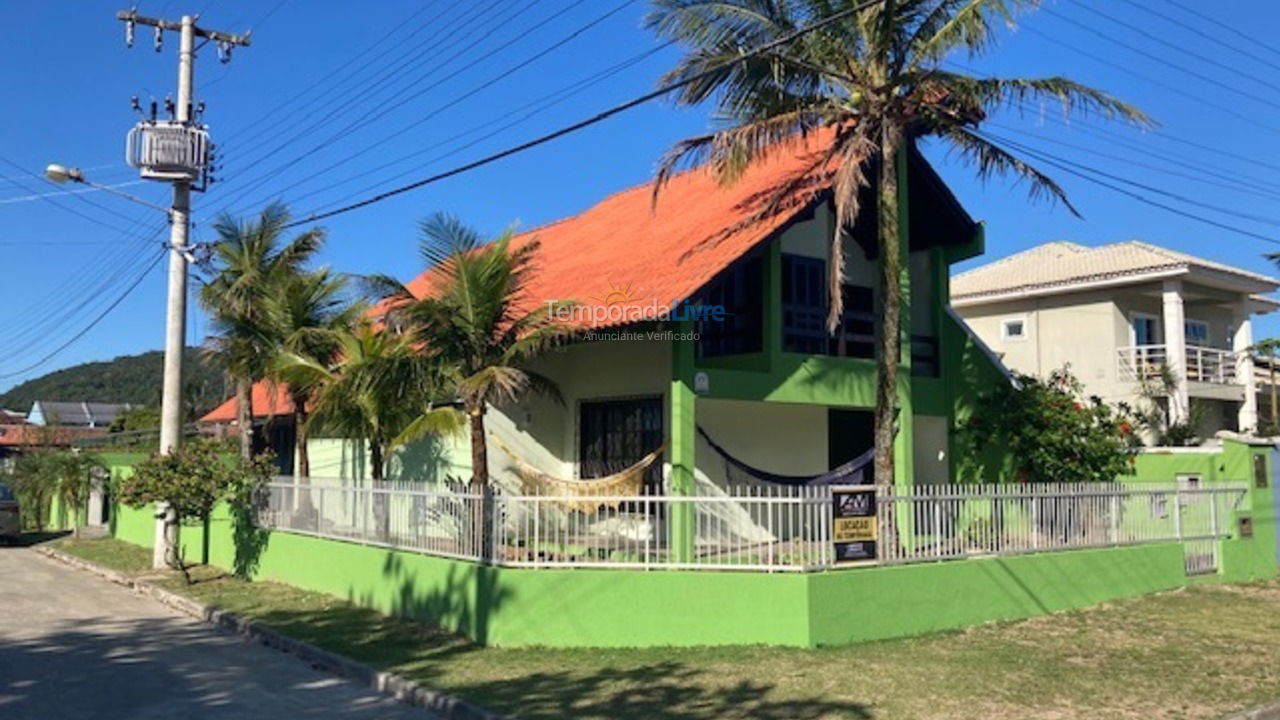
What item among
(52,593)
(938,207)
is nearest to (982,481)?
(938,207)

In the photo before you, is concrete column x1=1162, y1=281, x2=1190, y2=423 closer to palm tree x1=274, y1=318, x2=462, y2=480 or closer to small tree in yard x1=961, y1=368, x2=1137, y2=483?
small tree in yard x1=961, y1=368, x2=1137, y2=483

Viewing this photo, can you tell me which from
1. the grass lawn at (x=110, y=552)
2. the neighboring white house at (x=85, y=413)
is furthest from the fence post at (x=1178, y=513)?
the neighboring white house at (x=85, y=413)

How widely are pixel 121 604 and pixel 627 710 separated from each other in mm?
9916

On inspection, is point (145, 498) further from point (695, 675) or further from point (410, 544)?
point (695, 675)

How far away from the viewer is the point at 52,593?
1559 centimetres

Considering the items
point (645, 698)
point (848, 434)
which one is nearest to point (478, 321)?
point (645, 698)

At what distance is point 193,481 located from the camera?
1611 cm

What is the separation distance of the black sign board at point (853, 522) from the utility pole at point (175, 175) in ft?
38.6

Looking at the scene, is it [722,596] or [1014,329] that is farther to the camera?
[1014,329]

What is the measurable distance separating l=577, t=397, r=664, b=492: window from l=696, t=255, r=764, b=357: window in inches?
50.0

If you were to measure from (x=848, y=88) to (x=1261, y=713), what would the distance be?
8.23m

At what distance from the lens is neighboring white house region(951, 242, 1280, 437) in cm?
2702

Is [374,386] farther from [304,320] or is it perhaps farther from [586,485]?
[304,320]

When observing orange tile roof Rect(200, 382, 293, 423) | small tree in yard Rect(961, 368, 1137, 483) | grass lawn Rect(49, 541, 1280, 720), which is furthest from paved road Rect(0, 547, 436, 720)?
small tree in yard Rect(961, 368, 1137, 483)
